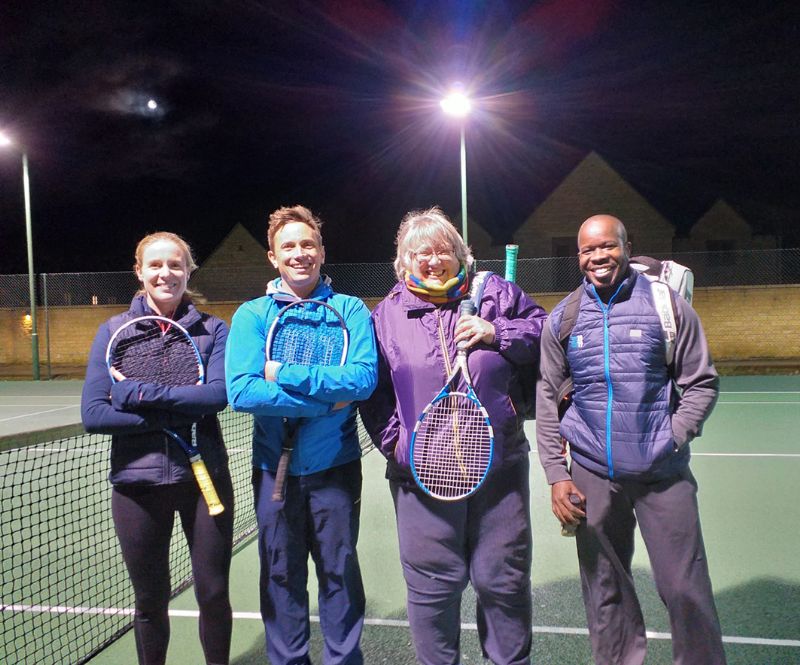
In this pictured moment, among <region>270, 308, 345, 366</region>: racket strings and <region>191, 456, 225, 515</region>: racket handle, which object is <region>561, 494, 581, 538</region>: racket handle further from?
<region>191, 456, 225, 515</region>: racket handle

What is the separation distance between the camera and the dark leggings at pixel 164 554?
2.47m

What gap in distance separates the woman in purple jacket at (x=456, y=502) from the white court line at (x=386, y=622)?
85 cm

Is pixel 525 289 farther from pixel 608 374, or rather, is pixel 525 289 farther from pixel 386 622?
pixel 608 374

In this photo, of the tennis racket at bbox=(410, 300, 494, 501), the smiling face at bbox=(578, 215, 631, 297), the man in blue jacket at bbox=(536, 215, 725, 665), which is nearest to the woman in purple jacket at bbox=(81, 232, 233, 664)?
the tennis racket at bbox=(410, 300, 494, 501)

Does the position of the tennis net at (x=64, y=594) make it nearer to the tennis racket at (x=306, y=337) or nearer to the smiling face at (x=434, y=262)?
the tennis racket at (x=306, y=337)

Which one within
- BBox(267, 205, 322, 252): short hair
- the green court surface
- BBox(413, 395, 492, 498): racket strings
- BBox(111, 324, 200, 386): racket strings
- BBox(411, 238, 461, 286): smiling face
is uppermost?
BBox(267, 205, 322, 252): short hair

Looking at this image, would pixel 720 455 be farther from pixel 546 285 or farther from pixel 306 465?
pixel 546 285

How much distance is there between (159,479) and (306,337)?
0.82 meters

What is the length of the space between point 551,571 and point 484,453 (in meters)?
2.08

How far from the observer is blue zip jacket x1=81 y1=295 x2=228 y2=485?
2.45m

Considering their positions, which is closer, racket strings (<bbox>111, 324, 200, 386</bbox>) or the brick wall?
racket strings (<bbox>111, 324, 200, 386</bbox>)

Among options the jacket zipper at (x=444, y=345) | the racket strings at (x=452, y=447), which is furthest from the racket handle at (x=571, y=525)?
the jacket zipper at (x=444, y=345)

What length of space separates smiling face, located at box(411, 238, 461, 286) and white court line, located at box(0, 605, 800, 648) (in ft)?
6.18

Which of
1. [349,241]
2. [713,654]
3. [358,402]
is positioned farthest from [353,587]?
[349,241]
